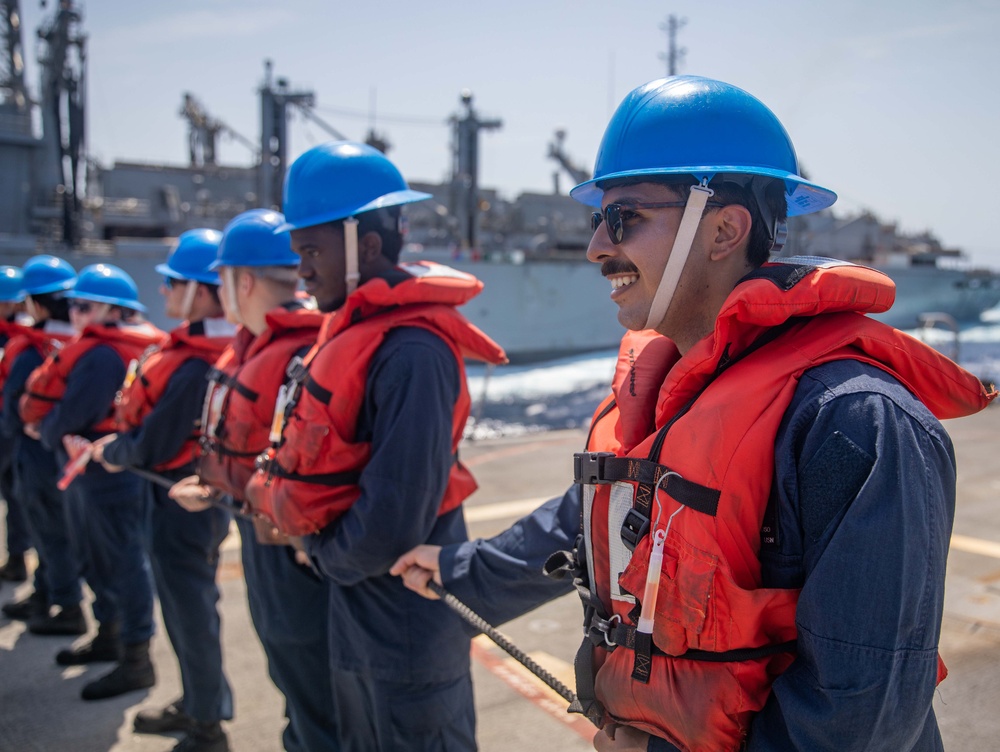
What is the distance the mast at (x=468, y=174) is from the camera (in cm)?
2959

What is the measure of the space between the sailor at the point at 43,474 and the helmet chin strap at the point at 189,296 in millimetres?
1622

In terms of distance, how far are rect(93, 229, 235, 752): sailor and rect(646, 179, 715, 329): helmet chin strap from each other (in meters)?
3.00

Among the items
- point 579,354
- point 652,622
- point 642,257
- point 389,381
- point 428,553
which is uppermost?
point 642,257

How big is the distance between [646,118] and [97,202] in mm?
27982

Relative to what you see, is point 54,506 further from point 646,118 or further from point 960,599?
point 960,599

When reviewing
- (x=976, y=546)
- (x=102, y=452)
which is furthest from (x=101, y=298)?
(x=976, y=546)

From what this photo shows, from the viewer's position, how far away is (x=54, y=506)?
5.42 m

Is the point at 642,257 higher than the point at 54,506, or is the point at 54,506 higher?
the point at 642,257

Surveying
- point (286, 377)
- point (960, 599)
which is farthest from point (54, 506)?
point (960, 599)

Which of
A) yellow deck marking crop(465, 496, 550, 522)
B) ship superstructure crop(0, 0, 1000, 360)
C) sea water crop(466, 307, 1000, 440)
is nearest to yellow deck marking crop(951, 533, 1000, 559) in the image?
yellow deck marking crop(465, 496, 550, 522)

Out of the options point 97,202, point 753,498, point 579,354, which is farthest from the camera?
point 579,354

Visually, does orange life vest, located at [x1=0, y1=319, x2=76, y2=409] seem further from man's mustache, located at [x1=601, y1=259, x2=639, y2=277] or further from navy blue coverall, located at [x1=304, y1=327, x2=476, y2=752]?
man's mustache, located at [x1=601, y1=259, x2=639, y2=277]

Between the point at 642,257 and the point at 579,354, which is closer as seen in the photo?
the point at 642,257

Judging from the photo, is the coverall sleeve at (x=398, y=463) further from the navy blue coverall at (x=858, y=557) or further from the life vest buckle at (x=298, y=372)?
the navy blue coverall at (x=858, y=557)
